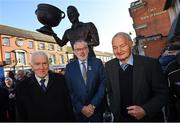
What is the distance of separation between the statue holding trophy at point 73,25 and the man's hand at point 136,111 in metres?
2.35

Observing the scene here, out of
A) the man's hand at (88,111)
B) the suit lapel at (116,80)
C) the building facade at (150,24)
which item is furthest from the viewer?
the building facade at (150,24)

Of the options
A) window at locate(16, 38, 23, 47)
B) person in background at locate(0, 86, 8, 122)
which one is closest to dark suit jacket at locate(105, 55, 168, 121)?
person in background at locate(0, 86, 8, 122)

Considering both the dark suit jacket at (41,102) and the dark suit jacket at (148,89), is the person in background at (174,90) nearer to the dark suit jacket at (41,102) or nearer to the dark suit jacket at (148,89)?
the dark suit jacket at (148,89)

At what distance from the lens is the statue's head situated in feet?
18.5

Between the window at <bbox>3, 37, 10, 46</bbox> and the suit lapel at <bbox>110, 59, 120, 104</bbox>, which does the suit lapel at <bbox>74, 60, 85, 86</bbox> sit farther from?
the window at <bbox>3, 37, 10, 46</bbox>

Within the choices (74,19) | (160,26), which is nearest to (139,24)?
(160,26)

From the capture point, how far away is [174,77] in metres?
3.86

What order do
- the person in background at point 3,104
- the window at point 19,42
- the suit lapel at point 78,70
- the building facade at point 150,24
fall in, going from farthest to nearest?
the window at point 19,42
the building facade at point 150,24
the person in background at point 3,104
the suit lapel at point 78,70

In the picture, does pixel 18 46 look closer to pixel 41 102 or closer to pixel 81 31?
pixel 81 31

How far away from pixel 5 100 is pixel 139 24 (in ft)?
98.7

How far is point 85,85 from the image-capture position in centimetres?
460

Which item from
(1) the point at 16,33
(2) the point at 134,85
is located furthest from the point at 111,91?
(1) the point at 16,33

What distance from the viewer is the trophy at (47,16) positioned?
5602 millimetres

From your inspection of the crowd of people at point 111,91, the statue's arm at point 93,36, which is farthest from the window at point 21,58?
the crowd of people at point 111,91
